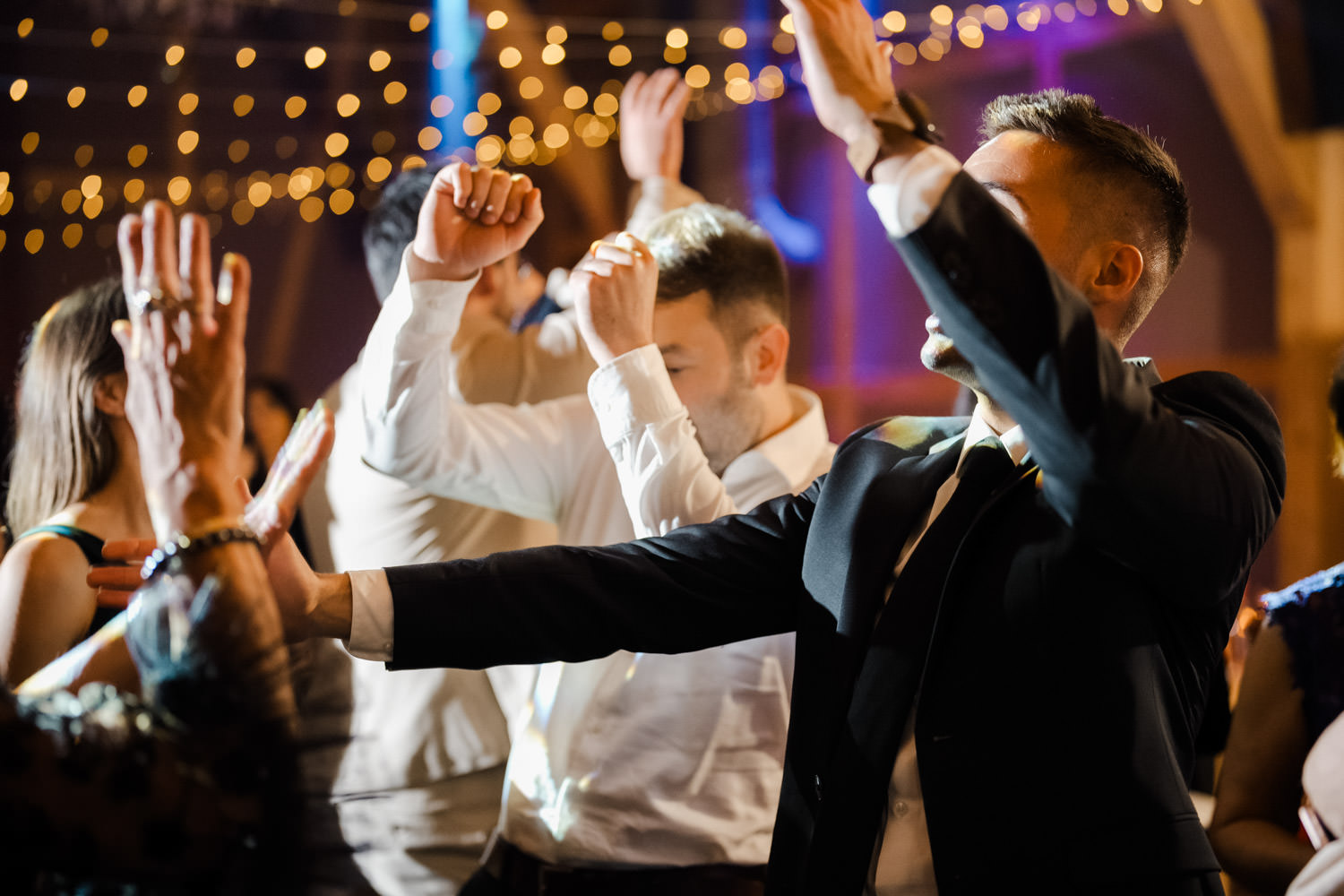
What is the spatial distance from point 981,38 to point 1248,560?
4.31m

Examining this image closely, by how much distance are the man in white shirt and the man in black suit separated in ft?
1.05

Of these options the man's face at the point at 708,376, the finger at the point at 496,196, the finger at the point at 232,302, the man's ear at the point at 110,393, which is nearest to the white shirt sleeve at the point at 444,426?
the finger at the point at 496,196

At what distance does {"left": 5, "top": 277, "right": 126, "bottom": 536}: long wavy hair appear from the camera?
5.59 ft

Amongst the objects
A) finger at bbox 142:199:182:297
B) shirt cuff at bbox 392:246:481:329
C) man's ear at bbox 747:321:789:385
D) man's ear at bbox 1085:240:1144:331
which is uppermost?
finger at bbox 142:199:182:297

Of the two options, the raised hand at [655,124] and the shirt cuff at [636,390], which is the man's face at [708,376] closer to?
the shirt cuff at [636,390]

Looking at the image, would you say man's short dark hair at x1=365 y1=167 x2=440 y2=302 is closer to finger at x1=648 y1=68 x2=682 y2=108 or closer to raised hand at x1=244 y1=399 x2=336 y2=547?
finger at x1=648 y1=68 x2=682 y2=108

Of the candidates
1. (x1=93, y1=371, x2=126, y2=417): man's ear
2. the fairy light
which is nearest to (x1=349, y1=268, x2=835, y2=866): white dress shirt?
(x1=93, y1=371, x2=126, y2=417): man's ear

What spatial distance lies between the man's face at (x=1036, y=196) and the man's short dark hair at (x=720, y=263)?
623 millimetres

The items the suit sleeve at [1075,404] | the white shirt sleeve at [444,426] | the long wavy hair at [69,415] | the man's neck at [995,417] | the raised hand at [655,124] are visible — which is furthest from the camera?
the raised hand at [655,124]

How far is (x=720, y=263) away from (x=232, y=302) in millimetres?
914

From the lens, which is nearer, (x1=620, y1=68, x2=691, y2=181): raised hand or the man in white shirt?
the man in white shirt

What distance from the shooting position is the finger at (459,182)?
150cm

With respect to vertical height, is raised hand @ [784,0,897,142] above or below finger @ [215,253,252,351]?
above

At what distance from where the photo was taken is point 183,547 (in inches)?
35.3
